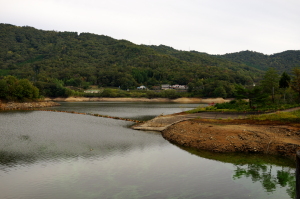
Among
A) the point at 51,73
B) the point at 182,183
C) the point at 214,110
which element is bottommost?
the point at 182,183

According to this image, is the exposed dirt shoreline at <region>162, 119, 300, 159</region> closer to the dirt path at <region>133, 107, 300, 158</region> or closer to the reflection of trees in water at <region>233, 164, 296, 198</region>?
the dirt path at <region>133, 107, 300, 158</region>

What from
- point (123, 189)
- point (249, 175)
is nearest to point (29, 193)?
point (123, 189)

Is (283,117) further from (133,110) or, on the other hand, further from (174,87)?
(174,87)

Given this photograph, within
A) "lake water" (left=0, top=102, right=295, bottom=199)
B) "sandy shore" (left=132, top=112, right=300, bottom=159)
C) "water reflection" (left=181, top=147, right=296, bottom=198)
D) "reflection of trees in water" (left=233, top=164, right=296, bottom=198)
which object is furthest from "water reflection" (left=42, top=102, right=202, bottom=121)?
"reflection of trees in water" (left=233, top=164, right=296, bottom=198)

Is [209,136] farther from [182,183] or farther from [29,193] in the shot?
[29,193]

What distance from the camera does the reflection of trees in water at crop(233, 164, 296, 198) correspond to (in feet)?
49.7

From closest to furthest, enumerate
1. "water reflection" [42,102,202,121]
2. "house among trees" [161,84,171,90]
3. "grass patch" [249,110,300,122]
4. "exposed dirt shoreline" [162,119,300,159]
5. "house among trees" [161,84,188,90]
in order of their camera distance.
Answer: "exposed dirt shoreline" [162,119,300,159] < "grass patch" [249,110,300,122] < "water reflection" [42,102,202,121] < "house among trees" [161,84,188,90] < "house among trees" [161,84,171,90]

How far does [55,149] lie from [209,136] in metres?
14.9

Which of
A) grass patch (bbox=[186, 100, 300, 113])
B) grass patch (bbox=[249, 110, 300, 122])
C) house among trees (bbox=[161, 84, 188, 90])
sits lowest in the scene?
grass patch (bbox=[249, 110, 300, 122])

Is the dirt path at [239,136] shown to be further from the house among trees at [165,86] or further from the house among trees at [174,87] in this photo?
the house among trees at [165,86]

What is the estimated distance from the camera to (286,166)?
61.0 ft

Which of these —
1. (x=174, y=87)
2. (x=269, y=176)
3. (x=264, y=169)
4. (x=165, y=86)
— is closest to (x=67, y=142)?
(x=264, y=169)

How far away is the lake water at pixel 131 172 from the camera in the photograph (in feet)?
47.5

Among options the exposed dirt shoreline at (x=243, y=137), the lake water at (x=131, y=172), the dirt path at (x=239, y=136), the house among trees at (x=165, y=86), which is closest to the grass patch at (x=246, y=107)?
the dirt path at (x=239, y=136)
